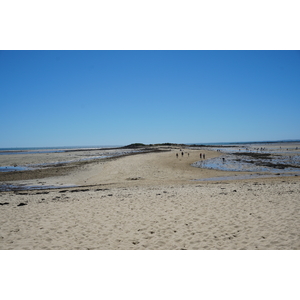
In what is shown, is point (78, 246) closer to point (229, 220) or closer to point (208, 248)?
point (208, 248)

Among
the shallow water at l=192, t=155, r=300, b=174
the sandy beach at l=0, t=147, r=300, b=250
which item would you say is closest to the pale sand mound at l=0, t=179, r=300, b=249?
the sandy beach at l=0, t=147, r=300, b=250

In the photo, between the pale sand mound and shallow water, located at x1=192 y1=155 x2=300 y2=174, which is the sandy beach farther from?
shallow water, located at x1=192 y1=155 x2=300 y2=174

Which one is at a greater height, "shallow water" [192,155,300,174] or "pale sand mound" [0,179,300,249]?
"shallow water" [192,155,300,174]

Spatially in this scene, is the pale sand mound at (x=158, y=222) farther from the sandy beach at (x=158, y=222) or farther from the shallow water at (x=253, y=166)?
the shallow water at (x=253, y=166)

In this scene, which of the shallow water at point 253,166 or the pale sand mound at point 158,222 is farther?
the shallow water at point 253,166

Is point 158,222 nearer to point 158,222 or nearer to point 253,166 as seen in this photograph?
point 158,222

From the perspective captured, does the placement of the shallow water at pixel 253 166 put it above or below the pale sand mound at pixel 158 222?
above

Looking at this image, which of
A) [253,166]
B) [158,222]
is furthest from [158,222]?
[253,166]

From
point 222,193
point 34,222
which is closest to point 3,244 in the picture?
point 34,222

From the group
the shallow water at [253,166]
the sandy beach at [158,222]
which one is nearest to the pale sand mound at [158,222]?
the sandy beach at [158,222]

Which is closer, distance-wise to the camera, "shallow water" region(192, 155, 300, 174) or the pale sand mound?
the pale sand mound

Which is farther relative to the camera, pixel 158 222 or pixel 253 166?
pixel 253 166

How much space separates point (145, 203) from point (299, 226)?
5802 mm

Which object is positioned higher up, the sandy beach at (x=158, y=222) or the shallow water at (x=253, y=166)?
the shallow water at (x=253, y=166)
